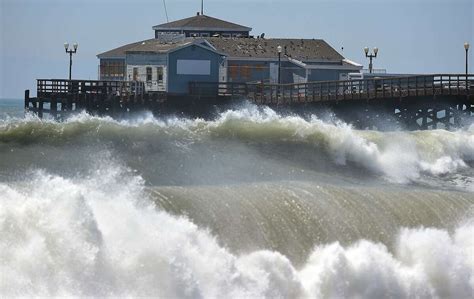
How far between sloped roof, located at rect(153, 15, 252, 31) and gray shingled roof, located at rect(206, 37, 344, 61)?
20.4 ft

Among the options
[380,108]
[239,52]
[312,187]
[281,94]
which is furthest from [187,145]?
[239,52]

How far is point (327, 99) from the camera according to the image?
52906 mm

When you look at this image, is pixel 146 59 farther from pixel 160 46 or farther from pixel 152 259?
pixel 152 259

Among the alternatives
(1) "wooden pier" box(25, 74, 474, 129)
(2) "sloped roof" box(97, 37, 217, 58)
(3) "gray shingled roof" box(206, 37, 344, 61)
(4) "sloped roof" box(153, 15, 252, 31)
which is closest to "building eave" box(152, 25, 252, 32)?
(4) "sloped roof" box(153, 15, 252, 31)

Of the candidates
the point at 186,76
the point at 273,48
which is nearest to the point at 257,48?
the point at 273,48

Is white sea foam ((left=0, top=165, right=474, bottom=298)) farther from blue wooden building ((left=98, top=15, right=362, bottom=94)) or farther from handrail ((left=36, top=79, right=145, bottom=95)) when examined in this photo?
blue wooden building ((left=98, top=15, right=362, bottom=94))

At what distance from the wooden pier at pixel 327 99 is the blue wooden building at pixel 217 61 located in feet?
10.3

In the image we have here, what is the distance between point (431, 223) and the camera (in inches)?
996

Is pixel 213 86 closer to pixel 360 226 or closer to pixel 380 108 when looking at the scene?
pixel 380 108

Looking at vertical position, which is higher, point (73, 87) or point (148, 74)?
point (148, 74)

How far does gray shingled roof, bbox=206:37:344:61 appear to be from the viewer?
66.4 m

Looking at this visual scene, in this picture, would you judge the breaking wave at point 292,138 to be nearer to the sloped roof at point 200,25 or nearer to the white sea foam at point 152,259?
the white sea foam at point 152,259

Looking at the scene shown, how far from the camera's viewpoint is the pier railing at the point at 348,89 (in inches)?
1983

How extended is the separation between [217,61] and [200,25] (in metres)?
12.0
